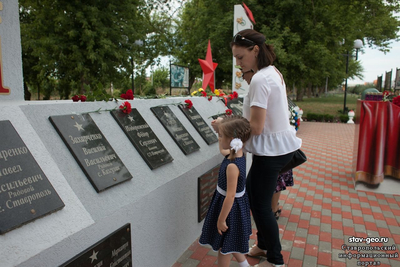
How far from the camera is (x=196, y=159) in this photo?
2832 mm

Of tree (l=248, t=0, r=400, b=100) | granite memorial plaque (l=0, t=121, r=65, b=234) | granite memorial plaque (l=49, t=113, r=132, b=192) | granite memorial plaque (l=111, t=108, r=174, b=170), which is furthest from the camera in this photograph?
tree (l=248, t=0, r=400, b=100)

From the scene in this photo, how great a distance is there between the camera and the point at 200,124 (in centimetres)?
339

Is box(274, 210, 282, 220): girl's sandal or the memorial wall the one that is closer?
the memorial wall

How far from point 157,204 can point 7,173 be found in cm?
102

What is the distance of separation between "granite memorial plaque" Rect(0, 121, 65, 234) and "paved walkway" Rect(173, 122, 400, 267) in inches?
55.1

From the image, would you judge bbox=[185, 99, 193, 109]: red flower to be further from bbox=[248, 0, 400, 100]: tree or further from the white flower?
bbox=[248, 0, 400, 100]: tree

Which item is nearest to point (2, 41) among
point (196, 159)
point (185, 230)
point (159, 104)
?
point (159, 104)

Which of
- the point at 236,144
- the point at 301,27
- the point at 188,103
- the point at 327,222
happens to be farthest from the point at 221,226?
the point at 301,27

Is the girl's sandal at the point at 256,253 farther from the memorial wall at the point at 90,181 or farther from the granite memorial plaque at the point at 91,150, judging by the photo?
the granite memorial plaque at the point at 91,150

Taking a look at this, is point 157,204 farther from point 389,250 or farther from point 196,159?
point 389,250

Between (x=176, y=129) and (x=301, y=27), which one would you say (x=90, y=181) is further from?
(x=301, y=27)

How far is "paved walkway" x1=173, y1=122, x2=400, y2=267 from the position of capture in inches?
103

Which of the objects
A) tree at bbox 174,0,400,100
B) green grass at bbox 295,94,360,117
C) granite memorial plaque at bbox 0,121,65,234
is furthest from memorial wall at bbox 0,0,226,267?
green grass at bbox 295,94,360,117

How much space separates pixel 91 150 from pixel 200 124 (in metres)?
1.67
